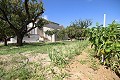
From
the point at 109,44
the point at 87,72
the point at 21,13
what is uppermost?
the point at 21,13

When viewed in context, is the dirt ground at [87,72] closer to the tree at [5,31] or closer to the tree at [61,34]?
the tree at [5,31]

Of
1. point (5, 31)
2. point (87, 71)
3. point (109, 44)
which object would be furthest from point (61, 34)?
point (87, 71)

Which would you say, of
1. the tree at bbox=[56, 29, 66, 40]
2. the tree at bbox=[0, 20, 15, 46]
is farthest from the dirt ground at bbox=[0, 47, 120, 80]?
the tree at bbox=[56, 29, 66, 40]

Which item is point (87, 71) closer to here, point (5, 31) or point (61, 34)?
point (5, 31)

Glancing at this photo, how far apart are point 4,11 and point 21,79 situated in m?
21.1

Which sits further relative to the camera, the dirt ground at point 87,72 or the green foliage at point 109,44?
the green foliage at point 109,44

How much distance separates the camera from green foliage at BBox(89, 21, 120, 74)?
6660 mm

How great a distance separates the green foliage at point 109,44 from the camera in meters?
6.66

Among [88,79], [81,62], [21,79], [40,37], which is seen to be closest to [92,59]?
[81,62]

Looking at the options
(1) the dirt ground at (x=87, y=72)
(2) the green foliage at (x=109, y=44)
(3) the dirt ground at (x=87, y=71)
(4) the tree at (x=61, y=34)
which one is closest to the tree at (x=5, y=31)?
(2) the green foliage at (x=109, y=44)

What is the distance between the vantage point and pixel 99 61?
7.39 m

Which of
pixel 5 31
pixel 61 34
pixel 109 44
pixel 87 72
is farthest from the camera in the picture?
pixel 61 34

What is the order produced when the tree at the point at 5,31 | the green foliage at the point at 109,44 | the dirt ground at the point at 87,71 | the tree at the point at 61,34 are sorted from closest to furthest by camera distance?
the dirt ground at the point at 87,71, the green foliage at the point at 109,44, the tree at the point at 5,31, the tree at the point at 61,34

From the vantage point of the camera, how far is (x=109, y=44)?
22.3ft
